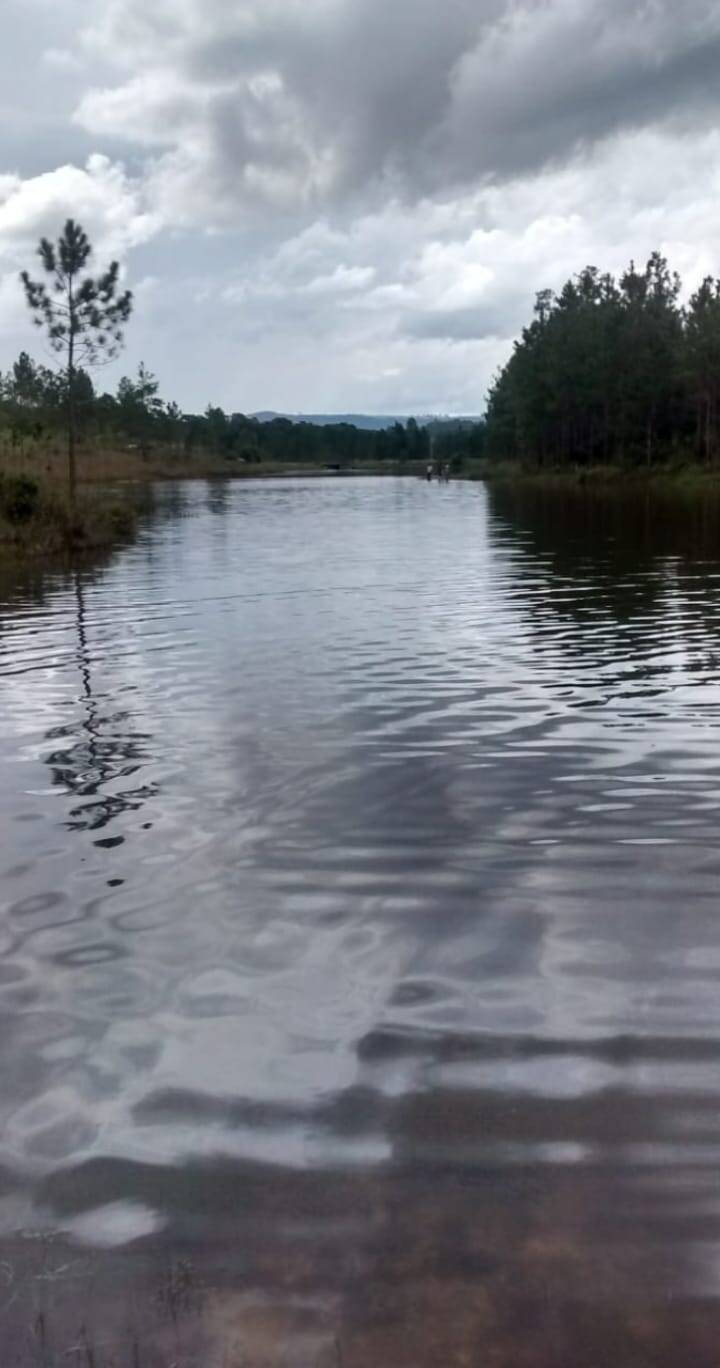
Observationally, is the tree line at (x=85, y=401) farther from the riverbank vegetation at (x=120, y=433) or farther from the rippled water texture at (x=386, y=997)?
the rippled water texture at (x=386, y=997)

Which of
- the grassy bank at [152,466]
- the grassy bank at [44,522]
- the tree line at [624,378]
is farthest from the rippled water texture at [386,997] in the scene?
the tree line at [624,378]

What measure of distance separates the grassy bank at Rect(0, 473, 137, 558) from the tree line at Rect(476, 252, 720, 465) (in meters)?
45.1

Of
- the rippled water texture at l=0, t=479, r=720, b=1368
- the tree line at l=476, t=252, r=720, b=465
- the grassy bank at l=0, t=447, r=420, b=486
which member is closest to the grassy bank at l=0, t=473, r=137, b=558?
the grassy bank at l=0, t=447, r=420, b=486

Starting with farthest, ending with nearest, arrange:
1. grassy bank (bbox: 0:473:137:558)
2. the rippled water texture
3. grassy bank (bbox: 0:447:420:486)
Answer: grassy bank (bbox: 0:447:420:486) → grassy bank (bbox: 0:473:137:558) → the rippled water texture

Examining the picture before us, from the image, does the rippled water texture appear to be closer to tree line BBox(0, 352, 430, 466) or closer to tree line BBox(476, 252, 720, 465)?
tree line BBox(0, 352, 430, 466)

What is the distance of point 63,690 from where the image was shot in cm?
1184

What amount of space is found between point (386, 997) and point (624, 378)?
259ft

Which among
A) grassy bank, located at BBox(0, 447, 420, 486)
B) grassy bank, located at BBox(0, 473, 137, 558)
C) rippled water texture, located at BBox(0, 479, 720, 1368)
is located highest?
grassy bank, located at BBox(0, 447, 420, 486)

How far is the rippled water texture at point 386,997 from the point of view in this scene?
10.6 feet

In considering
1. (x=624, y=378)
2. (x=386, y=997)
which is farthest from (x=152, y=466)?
(x=386, y=997)

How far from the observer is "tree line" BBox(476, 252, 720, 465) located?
7169 centimetres

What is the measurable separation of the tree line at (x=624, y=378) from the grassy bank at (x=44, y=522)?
45.1 metres

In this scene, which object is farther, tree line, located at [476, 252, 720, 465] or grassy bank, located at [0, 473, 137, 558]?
tree line, located at [476, 252, 720, 465]

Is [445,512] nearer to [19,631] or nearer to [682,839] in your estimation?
[19,631]
